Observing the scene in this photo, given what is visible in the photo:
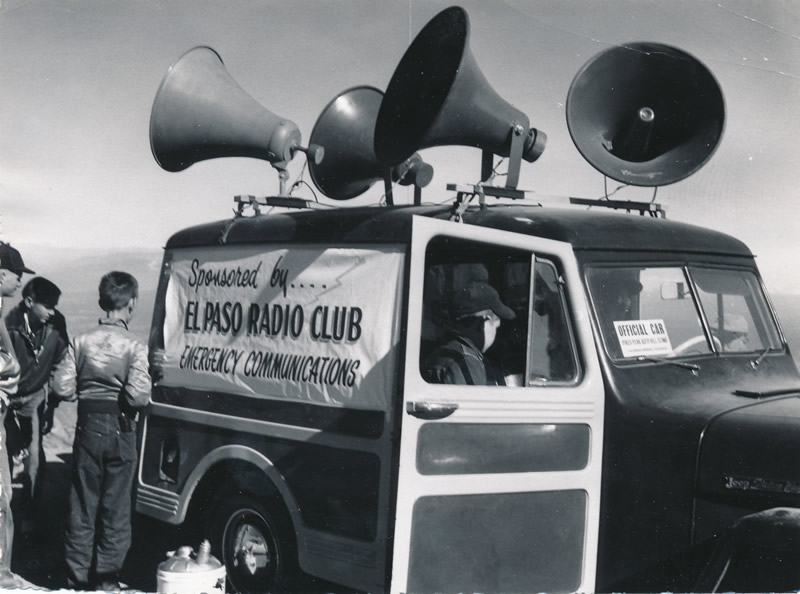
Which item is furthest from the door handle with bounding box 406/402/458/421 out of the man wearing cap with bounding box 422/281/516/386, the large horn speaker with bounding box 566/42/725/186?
the large horn speaker with bounding box 566/42/725/186

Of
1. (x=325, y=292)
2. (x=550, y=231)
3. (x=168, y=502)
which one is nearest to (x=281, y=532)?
(x=168, y=502)

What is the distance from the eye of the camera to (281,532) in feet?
14.8

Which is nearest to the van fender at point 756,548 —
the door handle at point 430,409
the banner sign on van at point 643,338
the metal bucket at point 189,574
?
the banner sign on van at point 643,338

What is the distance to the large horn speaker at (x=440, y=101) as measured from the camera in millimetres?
4211

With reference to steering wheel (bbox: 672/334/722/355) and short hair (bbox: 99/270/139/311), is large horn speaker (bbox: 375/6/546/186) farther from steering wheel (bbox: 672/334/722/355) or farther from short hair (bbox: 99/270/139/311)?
short hair (bbox: 99/270/139/311)

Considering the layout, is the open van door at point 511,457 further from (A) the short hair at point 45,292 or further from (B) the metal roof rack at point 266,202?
(A) the short hair at point 45,292

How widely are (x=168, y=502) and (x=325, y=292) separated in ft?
5.64

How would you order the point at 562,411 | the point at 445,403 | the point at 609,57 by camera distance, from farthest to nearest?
1. the point at 609,57
2. the point at 562,411
3. the point at 445,403

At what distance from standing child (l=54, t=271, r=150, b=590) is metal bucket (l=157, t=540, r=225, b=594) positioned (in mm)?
1159

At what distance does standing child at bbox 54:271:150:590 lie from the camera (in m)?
4.78

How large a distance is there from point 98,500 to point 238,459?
0.83 metres

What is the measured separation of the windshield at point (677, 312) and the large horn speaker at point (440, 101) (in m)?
0.95

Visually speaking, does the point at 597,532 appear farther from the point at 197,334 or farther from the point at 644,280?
the point at 197,334

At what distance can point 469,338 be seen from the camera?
4.13 meters
